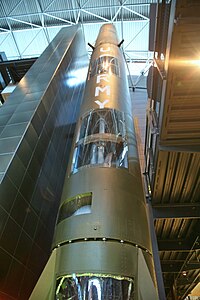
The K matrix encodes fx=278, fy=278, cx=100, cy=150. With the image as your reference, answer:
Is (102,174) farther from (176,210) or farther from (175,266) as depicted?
(175,266)

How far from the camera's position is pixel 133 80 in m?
25.0

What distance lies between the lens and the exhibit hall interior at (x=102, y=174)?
468cm

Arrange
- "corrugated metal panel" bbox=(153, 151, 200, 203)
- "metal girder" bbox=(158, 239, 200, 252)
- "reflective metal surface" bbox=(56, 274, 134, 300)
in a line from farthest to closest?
"metal girder" bbox=(158, 239, 200, 252) → "corrugated metal panel" bbox=(153, 151, 200, 203) → "reflective metal surface" bbox=(56, 274, 134, 300)

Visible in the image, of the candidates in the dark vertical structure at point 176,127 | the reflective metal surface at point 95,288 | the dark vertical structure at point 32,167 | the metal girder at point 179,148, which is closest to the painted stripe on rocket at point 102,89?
the dark vertical structure at point 176,127

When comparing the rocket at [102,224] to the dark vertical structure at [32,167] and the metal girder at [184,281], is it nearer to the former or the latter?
the dark vertical structure at [32,167]

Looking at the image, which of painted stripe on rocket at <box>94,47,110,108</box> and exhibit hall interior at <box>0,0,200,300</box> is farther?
painted stripe on rocket at <box>94,47,110,108</box>

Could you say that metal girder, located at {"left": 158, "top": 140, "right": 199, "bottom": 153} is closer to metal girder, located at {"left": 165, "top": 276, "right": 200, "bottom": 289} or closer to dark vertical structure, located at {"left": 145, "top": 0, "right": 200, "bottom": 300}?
dark vertical structure, located at {"left": 145, "top": 0, "right": 200, "bottom": 300}

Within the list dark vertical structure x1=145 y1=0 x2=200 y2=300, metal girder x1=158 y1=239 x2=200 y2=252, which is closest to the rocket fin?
dark vertical structure x1=145 y1=0 x2=200 y2=300

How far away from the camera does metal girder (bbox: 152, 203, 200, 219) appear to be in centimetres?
1122

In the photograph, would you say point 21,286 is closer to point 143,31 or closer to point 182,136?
point 182,136

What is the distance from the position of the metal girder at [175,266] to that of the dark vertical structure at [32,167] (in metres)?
9.10

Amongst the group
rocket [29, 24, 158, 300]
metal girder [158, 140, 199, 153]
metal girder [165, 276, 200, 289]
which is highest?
metal girder [165, 276, 200, 289]

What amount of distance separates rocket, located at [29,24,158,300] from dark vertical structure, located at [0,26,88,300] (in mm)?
2239

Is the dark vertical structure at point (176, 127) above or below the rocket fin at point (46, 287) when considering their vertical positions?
above
